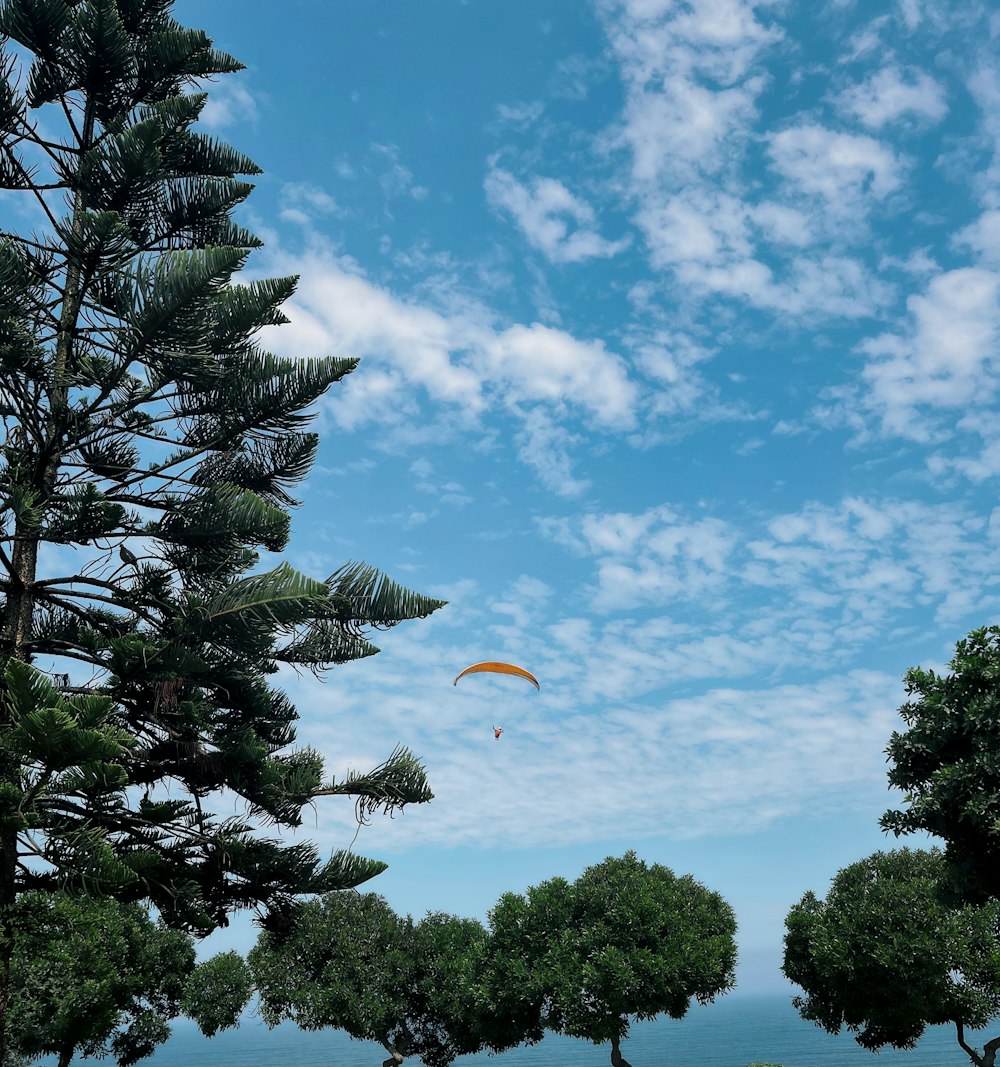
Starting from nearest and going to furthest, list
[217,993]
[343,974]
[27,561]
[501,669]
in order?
[27,561]
[501,669]
[343,974]
[217,993]

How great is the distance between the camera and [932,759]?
12.2 meters

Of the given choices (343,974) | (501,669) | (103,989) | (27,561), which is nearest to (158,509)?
(27,561)

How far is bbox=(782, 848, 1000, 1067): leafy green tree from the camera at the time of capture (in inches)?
913

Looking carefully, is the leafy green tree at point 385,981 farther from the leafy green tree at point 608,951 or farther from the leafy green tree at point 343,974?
the leafy green tree at point 608,951

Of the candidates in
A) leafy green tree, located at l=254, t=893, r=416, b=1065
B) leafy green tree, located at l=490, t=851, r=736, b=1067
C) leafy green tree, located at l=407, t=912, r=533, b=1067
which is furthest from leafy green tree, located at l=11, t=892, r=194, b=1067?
leafy green tree, located at l=490, t=851, r=736, b=1067

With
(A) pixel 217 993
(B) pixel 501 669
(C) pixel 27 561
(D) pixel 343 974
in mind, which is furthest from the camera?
(A) pixel 217 993

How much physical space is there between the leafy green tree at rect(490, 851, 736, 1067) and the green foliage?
9814mm

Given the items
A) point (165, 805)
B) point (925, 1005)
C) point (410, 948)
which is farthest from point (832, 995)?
point (165, 805)

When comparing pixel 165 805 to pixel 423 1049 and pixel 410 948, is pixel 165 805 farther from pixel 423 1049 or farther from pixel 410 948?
pixel 423 1049

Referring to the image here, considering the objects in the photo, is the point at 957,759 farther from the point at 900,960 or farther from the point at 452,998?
the point at 452,998

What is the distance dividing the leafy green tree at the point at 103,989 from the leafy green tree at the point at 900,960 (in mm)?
17828

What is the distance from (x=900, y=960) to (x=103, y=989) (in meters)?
20.8

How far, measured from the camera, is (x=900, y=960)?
23297 mm

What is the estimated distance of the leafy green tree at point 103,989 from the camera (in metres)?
23.2
